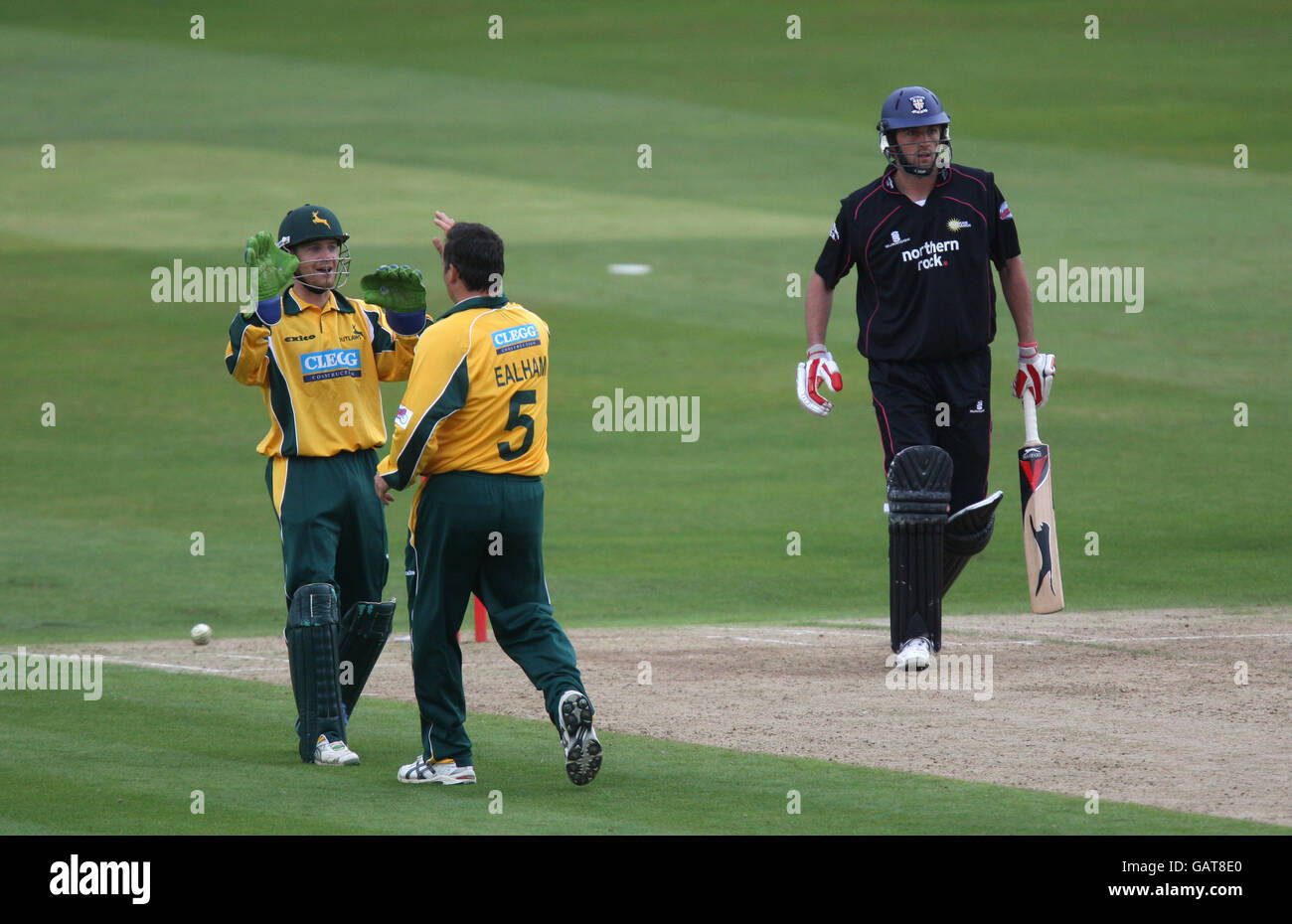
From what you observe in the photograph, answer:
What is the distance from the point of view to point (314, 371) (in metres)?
8.35

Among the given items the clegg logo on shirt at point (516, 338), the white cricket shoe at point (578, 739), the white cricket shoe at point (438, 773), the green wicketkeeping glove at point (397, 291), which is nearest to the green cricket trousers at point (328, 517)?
Result: the green wicketkeeping glove at point (397, 291)

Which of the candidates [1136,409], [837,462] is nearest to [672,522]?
[837,462]

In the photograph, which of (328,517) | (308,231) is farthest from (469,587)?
(308,231)

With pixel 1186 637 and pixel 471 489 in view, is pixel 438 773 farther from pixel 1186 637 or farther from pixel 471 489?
pixel 1186 637

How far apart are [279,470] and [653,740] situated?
2.01 metres

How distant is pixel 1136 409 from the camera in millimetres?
20125

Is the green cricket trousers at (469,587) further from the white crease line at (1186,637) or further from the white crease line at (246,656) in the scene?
the white crease line at (1186,637)

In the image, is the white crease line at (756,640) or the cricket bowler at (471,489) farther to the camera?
the white crease line at (756,640)

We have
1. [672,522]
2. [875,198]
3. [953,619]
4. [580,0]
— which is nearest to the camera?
[875,198]

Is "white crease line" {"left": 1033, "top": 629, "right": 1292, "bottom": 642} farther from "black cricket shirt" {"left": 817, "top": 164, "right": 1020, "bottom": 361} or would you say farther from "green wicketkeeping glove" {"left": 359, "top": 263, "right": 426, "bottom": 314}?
"green wicketkeeping glove" {"left": 359, "top": 263, "right": 426, "bottom": 314}

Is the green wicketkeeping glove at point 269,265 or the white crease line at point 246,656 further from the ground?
the green wicketkeeping glove at point 269,265

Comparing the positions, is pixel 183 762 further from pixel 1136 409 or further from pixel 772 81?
pixel 772 81

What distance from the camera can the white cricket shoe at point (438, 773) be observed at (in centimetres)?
A: 751

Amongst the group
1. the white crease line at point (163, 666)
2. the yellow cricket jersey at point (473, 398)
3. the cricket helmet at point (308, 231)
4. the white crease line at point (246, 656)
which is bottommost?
the white crease line at point (163, 666)
